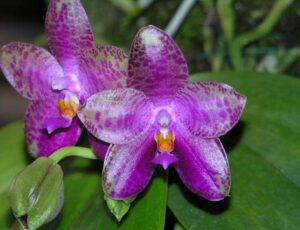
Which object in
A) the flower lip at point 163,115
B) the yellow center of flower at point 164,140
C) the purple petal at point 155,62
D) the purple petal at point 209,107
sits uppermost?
the purple petal at point 155,62

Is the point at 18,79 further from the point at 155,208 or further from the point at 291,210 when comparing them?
the point at 291,210

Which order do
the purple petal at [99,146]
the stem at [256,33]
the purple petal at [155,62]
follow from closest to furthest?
the purple petal at [155,62] < the purple petal at [99,146] < the stem at [256,33]

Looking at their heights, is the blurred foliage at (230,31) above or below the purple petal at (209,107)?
below

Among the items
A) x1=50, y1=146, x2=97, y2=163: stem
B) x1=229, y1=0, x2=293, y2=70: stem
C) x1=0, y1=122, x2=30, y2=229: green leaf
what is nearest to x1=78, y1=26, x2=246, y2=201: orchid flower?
x1=50, y1=146, x2=97, y2=163: stem

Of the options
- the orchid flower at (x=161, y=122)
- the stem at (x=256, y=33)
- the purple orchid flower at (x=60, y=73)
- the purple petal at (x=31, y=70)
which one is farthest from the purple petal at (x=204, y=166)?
the stem at (x=256, y=33)

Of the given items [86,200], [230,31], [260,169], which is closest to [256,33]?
[230,31]

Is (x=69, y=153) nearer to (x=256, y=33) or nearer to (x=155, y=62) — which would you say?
(x=155, y=62)

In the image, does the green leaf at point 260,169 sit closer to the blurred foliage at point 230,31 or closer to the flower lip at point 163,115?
the flower lip at point 163,115

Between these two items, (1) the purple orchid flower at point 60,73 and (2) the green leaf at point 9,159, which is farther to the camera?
(2) the green leaf at point 9,159
